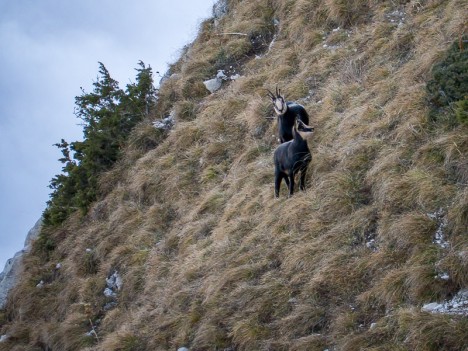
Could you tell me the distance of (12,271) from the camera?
16.4 m

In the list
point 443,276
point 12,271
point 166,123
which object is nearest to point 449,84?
point 443,276

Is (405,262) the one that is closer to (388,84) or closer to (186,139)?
(388,84)

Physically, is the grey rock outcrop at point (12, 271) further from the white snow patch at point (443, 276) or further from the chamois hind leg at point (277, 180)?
the white snow patch at point (443, 276)

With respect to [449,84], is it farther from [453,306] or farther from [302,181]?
[453,306]

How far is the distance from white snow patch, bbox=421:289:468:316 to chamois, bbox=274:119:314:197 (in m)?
3.69

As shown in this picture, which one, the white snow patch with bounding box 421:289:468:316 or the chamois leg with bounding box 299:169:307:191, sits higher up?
the chamois leg with bounding box 299:169:307:191

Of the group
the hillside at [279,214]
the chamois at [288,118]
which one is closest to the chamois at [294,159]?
the hillside at [279,214]

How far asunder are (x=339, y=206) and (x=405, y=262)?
67.5 inches

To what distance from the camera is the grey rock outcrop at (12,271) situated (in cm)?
1572

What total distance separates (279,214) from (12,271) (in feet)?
27.4

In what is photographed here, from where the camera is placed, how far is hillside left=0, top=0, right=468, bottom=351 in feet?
25.5

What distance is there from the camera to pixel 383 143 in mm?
9969

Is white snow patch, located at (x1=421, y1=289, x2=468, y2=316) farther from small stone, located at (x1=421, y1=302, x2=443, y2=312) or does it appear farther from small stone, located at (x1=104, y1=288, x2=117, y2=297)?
small stone, located at (x1=104, y1=288, x2=117, y2=297)

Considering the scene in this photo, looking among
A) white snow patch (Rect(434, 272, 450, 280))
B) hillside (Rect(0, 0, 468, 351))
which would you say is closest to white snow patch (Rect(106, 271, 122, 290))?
hillside (Rect(0, 0, 468, 351))
